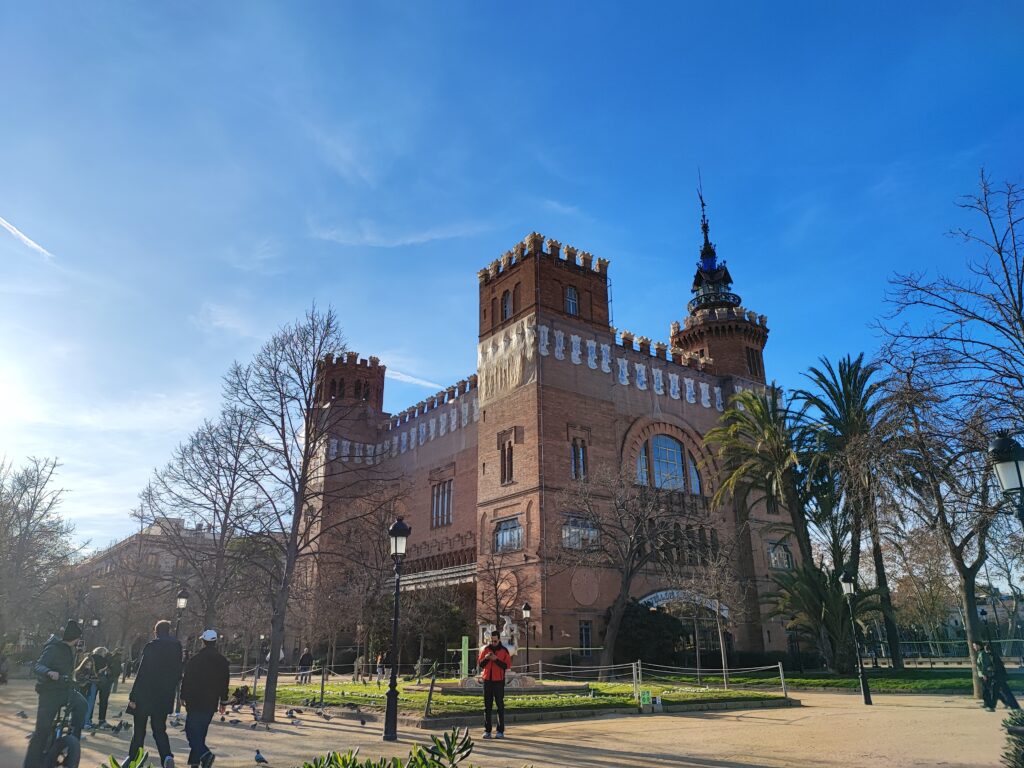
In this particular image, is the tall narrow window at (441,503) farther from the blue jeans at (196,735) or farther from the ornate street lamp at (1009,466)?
the ornate street lamp at (1009,466)

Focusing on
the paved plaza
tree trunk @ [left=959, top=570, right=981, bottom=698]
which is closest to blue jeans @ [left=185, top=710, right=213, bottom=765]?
the paved plaza

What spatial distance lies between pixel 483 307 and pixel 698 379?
1409cm

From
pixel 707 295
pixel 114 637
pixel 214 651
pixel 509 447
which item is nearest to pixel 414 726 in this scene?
pixel 214 651

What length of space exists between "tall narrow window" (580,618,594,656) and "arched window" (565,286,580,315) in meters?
16.2

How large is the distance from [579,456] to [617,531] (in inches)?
165

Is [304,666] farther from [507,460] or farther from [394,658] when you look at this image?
[394,658]

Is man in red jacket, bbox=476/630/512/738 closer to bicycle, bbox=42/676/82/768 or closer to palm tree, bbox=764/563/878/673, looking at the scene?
bicycle, bbox=42/676/82/768

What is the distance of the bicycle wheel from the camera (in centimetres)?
760

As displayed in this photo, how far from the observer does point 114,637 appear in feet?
208

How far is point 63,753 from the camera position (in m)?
7.68

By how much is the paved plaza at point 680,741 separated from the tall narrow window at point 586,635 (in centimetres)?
1739

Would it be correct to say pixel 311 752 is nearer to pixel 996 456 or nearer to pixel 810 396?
pixel 996 456

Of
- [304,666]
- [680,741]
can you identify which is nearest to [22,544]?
[304,666]

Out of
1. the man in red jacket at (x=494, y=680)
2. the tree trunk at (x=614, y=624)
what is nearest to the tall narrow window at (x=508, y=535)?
the tree trunk at (x=614, y=624)
